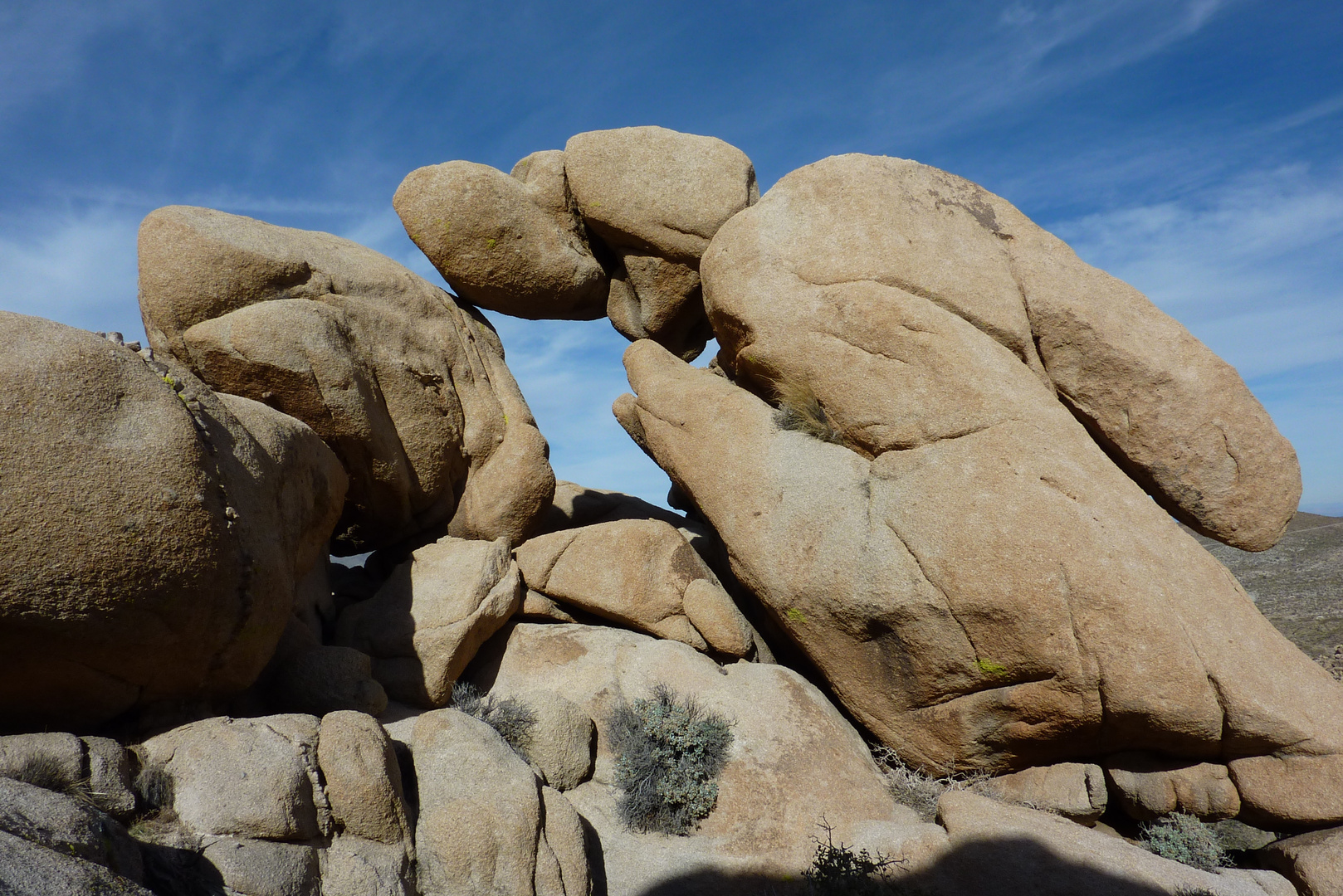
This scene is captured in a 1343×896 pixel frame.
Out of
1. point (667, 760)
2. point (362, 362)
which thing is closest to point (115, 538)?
point (362, 362)

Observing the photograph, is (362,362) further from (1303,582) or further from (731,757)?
(1303,582)

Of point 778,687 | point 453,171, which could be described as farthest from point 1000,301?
point 453,171

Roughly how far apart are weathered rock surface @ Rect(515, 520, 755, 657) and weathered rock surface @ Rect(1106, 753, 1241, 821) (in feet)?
12.6

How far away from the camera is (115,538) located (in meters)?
4.95

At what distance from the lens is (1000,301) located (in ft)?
28.4

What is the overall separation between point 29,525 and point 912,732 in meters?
7.16

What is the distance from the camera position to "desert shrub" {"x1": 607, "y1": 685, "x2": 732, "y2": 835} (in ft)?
23.5

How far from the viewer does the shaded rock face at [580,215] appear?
1038 cm

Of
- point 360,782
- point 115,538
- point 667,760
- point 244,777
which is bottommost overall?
point 667,760

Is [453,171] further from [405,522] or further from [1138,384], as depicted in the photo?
[1138,384]

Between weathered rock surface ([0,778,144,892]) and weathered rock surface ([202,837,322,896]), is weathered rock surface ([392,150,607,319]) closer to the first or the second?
weathered rock surface ([202,837,322,896])

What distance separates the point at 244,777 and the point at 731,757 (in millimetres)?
4145

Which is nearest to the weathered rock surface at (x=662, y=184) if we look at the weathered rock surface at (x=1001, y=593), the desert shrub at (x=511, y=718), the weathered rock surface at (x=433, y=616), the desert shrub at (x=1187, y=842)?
the weathered rock surface at (x=1001, y=593)

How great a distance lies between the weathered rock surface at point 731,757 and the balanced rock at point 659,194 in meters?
4.86
